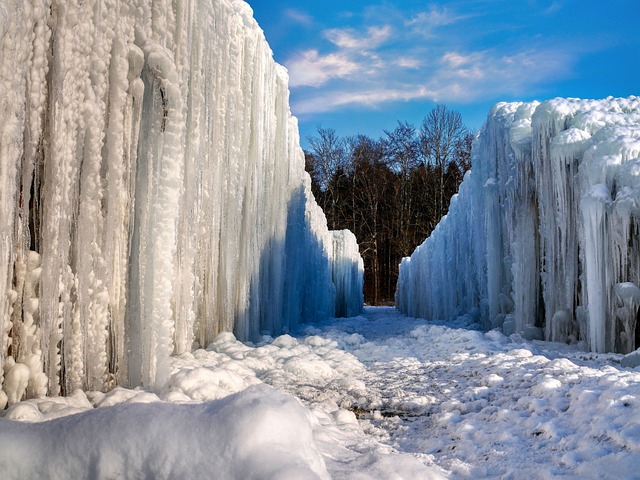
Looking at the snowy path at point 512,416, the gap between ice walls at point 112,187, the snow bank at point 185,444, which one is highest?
the gap between ice walls at point 112,187

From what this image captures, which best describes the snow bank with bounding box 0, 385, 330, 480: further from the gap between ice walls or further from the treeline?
the treeline

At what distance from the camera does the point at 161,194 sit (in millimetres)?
3572

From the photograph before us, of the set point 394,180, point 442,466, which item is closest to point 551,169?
point 442,466

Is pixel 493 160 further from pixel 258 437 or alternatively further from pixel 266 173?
pixel 258 437

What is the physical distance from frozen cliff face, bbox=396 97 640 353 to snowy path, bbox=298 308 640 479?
94 centimetres

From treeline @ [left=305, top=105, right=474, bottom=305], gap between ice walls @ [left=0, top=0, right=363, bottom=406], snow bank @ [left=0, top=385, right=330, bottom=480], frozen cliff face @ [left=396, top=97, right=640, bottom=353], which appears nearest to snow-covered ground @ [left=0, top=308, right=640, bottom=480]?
snow bank @ [left=0, top=385, right=330, bottom=480]

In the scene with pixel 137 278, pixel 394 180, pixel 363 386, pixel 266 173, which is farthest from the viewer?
pixel 394 180

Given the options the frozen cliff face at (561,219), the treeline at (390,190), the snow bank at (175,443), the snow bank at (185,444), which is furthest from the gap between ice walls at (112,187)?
the treeline at (390,190)

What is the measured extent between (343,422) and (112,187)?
6.58 ft

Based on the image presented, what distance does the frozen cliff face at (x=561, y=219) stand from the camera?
5.39m

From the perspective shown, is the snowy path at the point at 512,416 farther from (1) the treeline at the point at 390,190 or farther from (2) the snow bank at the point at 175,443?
(1) the treeline at the point at 390,190

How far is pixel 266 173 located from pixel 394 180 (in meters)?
21.6

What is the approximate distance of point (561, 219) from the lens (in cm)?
653

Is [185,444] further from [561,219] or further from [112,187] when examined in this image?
[561,219]
